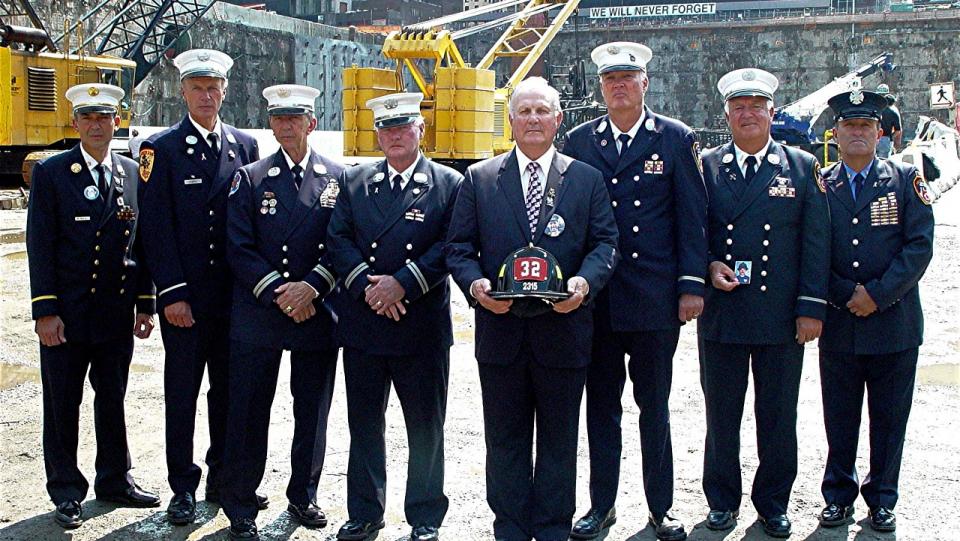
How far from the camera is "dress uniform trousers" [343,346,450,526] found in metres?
3.99

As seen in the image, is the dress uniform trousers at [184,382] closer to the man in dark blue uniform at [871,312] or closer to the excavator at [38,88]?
the man in dark blue uniform at [871,312]

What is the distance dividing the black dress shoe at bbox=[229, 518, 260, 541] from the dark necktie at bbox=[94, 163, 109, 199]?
1550 mm

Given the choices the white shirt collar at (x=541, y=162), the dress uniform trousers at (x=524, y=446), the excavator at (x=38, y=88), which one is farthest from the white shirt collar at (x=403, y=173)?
the excavator at (x=38, y=88)

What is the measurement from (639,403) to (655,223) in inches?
29.8

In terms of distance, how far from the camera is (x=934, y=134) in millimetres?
27625

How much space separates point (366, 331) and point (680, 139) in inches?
59.4

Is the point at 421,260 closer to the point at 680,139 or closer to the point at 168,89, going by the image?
the point at 680,139

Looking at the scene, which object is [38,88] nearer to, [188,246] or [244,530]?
[188,246]

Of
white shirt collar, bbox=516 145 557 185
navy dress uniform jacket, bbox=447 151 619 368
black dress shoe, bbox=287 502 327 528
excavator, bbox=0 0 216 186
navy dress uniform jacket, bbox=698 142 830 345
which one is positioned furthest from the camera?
excavator, bbox=0 0 216 186

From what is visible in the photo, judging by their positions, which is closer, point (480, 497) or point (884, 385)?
point (884, 385)

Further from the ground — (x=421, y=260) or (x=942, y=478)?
(x=421, y=260)

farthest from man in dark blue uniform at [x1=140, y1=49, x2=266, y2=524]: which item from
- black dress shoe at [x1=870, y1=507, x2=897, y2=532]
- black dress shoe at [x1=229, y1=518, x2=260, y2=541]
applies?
black dress shoe at [x1=870, y1=507, x2=897, y2=532]

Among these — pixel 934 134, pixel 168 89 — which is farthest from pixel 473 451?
pixel 168 89

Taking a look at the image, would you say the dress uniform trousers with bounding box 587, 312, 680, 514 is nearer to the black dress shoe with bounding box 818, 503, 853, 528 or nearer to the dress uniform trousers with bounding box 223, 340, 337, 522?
the black dress shoe with bounding box 818, 503, 853, 528
